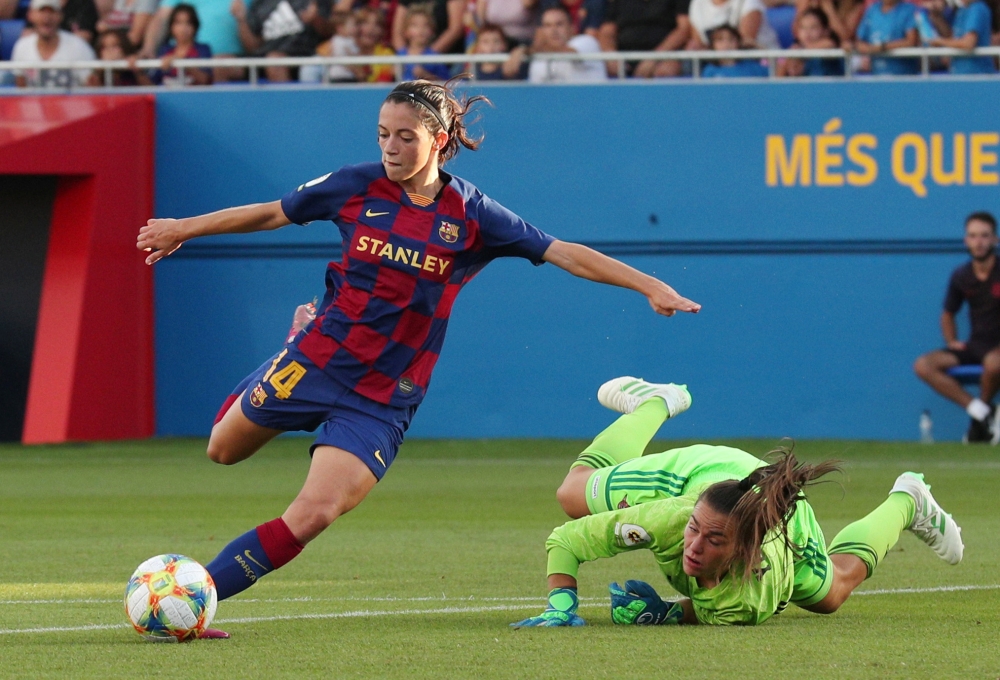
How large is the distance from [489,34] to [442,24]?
1049 mm

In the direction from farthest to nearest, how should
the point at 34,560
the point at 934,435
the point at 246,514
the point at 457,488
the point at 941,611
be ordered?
the point at 934,435
the point at 457,488
the point at 246,514
the point at 34,560
the point at 941,611

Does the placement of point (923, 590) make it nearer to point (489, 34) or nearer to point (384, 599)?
point (384, 599)

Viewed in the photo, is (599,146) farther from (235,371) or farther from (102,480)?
(102,480)

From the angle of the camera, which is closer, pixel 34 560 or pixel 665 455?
pixel 665 455

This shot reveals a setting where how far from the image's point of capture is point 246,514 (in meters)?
10.7

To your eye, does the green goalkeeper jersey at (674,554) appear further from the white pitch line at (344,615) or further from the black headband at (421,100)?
the black headband at (421,100)

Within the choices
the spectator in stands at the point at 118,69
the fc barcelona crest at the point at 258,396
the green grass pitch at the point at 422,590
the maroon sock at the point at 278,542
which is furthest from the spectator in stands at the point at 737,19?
the maroon sock at the point at 278,542

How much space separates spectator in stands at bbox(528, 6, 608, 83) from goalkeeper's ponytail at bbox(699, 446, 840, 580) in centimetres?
Result: 1112

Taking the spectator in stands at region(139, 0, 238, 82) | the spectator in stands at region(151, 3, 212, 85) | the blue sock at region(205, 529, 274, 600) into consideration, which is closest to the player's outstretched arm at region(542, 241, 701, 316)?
the blue sock at region(205, 529, 274, 600)

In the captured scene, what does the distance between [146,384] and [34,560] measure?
8.88 metres

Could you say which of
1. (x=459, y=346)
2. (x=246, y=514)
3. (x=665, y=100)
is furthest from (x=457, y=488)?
(x=665, y=100)

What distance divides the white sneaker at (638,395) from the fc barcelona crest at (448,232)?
5.43 feet

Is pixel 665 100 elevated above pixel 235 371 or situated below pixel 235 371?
above

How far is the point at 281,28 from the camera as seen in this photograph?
1734 centimetres
